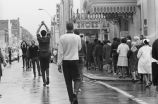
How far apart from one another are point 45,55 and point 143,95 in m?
4.77

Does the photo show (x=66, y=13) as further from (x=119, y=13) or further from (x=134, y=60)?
(x=134, y=60)

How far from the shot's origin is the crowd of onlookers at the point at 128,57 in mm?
18922

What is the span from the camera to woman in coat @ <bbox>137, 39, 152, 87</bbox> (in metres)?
18.8

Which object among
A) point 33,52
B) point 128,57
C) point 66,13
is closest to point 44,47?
point 128,57

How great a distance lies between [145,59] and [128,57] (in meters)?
2.77

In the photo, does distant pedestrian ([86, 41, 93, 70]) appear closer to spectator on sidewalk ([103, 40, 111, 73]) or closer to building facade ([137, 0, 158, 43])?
spectator on sidewalk ([103, 40, 111, 73])

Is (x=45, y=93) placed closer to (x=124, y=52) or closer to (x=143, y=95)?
(x=143, y=95)

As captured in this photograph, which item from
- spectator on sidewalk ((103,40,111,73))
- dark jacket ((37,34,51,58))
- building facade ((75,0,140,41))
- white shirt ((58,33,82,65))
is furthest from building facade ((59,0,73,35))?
white shirt ((58,33,82,65))

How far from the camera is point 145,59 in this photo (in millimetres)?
18953

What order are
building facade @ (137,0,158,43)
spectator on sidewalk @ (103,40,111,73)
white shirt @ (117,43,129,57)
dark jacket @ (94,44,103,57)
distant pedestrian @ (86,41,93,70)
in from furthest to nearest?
distant pedestrian @ (86,41,93,70) → dark jacket @ (94,44,103,57) → spectator on sidewalk @ (103,40,111,73) → building facade @ (137,0,158,43) → white shirt @ (117,43,129,57)

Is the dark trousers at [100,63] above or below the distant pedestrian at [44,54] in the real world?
below

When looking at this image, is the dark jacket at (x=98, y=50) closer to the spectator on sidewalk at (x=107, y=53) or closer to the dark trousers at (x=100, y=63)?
the dark trousers at (x=100, y=63)

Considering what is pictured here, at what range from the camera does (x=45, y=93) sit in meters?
16.5

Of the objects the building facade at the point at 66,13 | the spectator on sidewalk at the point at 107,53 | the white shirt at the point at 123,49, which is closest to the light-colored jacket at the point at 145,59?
the white shirt at the point at 123,49
